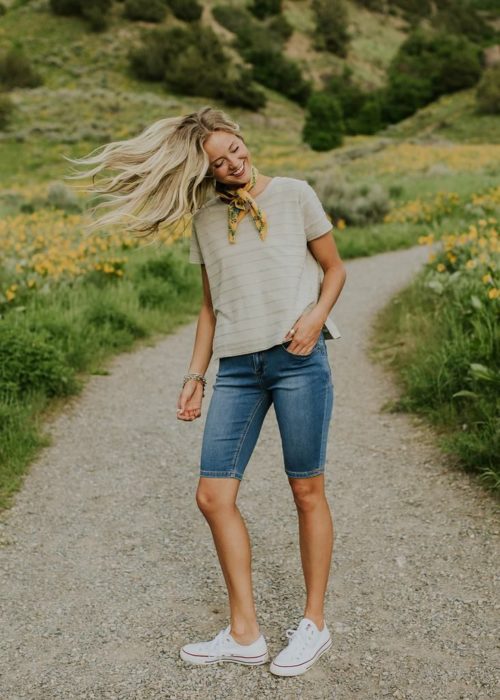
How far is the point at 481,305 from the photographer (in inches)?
211

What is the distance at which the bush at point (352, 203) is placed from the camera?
1538cm

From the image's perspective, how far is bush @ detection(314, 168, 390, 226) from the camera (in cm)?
1538

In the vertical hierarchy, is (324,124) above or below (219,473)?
below

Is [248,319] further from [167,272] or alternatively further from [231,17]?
[231,17]

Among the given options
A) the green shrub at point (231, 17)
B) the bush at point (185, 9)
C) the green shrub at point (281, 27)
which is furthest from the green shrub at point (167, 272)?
the green shrub at point (281, 27)

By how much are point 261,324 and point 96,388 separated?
13.2 feet

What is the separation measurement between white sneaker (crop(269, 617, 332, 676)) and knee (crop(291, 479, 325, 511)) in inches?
16.7

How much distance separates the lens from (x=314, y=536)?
273cm

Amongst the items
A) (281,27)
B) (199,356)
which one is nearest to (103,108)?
(281,27)

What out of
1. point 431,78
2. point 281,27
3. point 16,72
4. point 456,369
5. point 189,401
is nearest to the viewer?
point 189,401

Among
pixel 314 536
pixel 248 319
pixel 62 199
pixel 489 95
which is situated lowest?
pixel 489 95

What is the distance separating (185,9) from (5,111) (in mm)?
25589

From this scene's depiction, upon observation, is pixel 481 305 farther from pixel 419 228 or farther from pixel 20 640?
pixel 419 228

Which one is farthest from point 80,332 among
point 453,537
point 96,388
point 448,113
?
point 448,113
